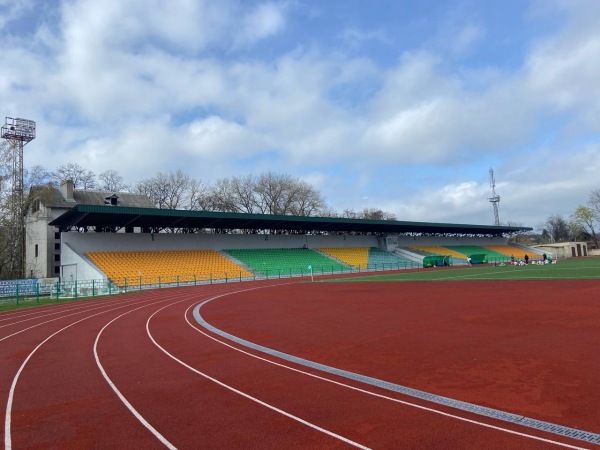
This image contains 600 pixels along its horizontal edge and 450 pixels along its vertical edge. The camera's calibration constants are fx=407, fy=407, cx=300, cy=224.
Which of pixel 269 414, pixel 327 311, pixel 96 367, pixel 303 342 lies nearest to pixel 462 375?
pixel 269 414

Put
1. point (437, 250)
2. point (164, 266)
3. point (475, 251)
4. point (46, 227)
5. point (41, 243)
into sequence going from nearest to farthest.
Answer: point (164, 266), point (46, 227), point (41, 243), point (437, 250), point (475, 251)

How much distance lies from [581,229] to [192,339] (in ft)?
367

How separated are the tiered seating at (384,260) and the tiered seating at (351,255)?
2.78 ft

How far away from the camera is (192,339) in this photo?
11594 mm

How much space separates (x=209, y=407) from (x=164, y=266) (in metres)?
35.1

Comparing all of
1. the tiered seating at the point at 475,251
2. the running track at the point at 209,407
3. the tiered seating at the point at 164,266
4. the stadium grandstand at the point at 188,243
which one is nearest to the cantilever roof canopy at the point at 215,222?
the stadium grandstand at the point at 188,243

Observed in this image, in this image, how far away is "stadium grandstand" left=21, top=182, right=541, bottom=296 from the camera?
3666cm

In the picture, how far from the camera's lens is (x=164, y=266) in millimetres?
39062

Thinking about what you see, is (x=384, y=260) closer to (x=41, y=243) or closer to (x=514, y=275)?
(x=514, y=275)

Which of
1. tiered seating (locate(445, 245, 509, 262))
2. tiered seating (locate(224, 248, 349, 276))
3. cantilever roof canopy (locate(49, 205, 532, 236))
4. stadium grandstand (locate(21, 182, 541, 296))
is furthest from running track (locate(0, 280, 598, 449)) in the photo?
tiered seating (locate(445, 245, 509, 262))

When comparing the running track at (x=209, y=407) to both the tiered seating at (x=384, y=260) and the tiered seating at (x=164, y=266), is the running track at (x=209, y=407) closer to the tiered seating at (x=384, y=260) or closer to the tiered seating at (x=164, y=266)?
the tiered seating at (x=164, y=266)

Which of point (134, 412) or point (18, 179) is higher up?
point (18, 179)

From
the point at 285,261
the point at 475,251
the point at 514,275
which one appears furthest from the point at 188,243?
the point at 475,251

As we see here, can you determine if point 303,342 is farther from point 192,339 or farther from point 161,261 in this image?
point 161,261
